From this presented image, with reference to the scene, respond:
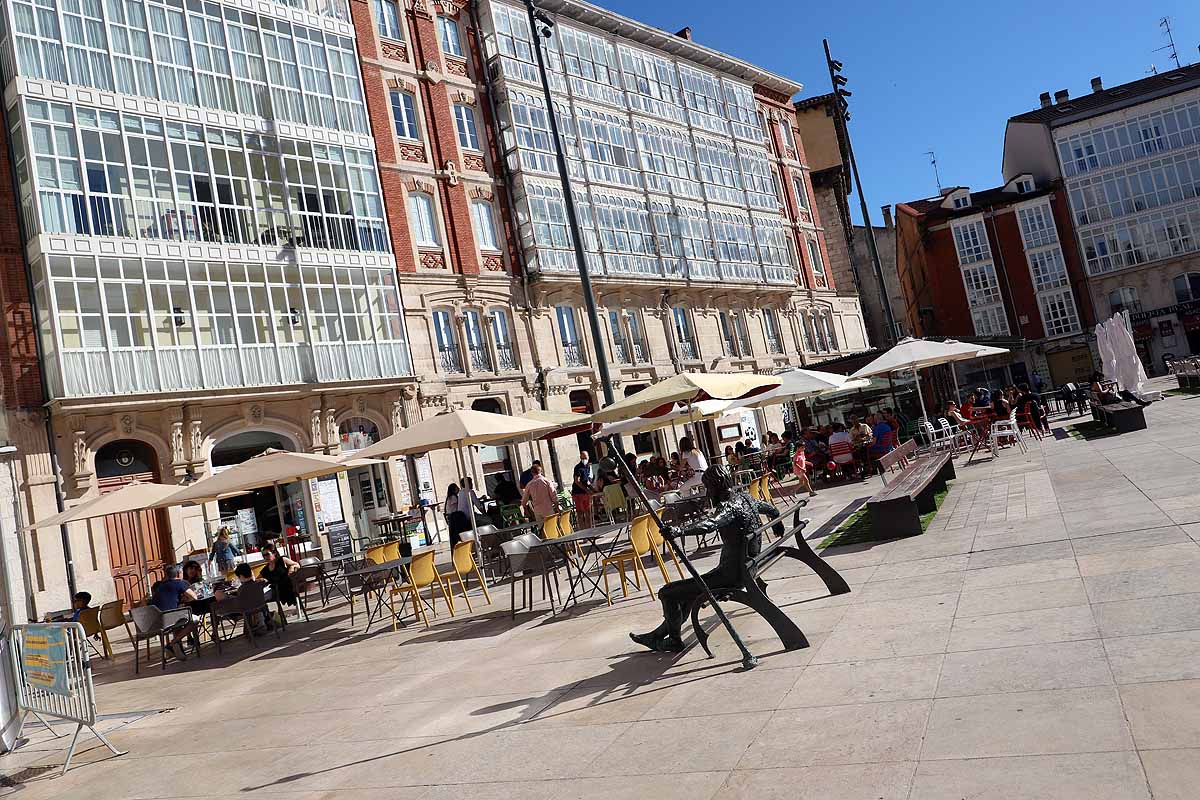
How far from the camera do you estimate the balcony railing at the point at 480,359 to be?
27516 mm

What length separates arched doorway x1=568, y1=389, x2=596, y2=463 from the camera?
99.2 ft

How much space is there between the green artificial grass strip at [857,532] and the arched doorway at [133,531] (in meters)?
15.8

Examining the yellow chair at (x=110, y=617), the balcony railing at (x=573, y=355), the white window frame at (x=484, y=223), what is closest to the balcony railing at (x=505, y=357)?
the balcony railing at (x=573, y=355)

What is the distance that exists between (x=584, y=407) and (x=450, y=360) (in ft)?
18.2

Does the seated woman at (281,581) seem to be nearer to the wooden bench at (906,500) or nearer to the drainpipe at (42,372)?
the wooden bench at (906,500)

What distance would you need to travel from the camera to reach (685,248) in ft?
117

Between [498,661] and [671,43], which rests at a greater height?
[671,43]

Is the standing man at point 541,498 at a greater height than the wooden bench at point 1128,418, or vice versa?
the standing man at point 541,498

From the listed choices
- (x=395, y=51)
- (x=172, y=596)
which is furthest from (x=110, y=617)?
(x=395, y=51)

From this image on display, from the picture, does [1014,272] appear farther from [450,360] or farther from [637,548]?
[637,548]

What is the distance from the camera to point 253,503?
74.4ft

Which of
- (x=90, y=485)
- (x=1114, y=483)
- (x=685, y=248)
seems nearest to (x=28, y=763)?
(x=1114, y=483)

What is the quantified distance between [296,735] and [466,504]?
10.8m

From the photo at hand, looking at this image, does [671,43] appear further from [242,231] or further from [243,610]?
[243,610]
